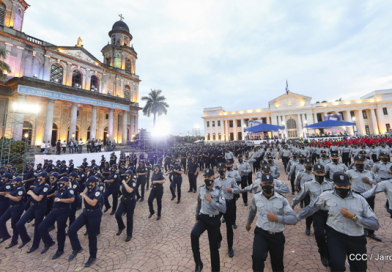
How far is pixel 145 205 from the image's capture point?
7.70m

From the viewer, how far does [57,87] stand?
21.8 m

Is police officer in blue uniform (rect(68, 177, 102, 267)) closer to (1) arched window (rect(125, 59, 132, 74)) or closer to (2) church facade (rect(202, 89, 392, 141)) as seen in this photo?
(1) arched window (rect(125, 59, 132, 74))

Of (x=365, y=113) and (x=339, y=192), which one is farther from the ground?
(x=365, y=113)

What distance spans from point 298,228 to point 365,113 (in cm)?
6684

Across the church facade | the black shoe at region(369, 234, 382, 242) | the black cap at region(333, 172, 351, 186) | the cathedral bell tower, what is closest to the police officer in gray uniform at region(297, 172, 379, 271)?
the black cap at region(333, 172, 351, 186)

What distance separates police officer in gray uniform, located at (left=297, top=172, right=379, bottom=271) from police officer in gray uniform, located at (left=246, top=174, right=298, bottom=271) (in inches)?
27.6

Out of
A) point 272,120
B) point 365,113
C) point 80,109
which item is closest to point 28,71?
point 80,109

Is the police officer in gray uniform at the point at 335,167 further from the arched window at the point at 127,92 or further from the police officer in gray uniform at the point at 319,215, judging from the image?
Result: the arched window at the point at 127,92

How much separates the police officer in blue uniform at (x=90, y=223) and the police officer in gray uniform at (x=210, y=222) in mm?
2487

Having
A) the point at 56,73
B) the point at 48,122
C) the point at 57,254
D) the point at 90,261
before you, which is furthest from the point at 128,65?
the point at 90,261

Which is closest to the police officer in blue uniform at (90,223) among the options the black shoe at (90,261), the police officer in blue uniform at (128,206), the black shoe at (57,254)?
the black shoe at (90,261)

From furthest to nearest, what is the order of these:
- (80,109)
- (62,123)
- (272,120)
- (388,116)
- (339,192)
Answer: (272,120) → (388,116) → (80,109) → (62,123) → (339,192)

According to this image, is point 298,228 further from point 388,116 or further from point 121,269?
point 388,116

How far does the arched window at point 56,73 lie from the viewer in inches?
960
